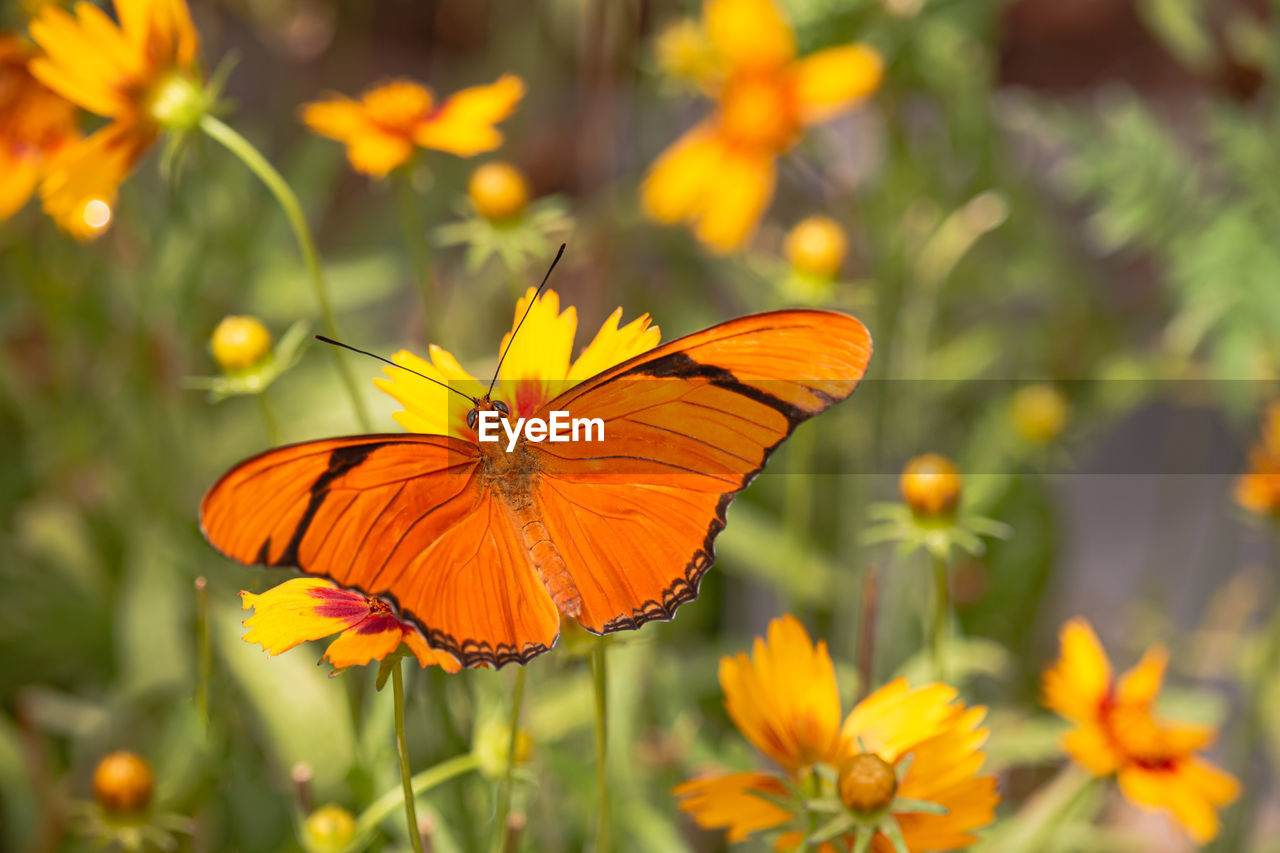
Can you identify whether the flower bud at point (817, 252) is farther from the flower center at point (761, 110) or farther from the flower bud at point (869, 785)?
the flower bud at point (869, 785)

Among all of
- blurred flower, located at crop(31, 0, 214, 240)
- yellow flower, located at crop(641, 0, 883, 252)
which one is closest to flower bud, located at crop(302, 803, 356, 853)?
blurred flower, located at crop(31, 0, 214, 240)

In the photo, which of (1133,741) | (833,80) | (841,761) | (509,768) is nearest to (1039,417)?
(833,80)

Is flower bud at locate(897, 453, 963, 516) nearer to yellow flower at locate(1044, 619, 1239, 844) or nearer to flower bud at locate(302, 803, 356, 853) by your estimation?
yellow flower at locate(1044, 619, 1239, 844)

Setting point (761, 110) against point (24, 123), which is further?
point (761, 110)

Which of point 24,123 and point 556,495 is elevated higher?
point 24,123

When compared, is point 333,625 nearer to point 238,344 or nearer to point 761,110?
point 238,344

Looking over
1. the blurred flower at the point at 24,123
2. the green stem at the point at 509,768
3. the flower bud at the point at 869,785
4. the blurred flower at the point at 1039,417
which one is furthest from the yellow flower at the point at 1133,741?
the blurred flower at the point at 24,123
